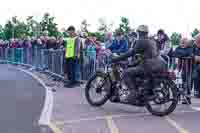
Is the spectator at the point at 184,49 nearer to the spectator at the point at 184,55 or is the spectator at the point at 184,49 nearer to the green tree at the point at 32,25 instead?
the spectator at the point at 184,55

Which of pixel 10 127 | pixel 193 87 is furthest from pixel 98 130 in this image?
pixel 193 87

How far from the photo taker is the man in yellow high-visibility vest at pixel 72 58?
1683 cm

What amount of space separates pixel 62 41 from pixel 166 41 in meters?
7.68

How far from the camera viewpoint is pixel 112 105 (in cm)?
1257

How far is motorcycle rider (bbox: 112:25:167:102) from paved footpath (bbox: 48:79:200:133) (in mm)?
590

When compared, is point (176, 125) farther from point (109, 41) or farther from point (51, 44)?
point (51, 44)

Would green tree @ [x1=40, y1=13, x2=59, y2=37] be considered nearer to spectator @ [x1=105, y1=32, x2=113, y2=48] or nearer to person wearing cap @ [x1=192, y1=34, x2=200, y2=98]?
spectator @ [x1=105, y1=32, x2=113, y2=48]

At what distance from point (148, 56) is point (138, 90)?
0.73 meters

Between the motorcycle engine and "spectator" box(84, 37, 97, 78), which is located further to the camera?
"spectator" box(84, 37, 97, 78)

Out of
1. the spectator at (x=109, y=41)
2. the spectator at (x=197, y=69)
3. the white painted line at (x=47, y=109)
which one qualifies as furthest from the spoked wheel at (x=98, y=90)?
the spectator at (x=109, y=41)

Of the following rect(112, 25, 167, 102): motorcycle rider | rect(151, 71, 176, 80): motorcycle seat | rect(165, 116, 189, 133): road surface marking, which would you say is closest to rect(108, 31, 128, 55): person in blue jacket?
rect(112, 25, 167, 102): motorcycle rider

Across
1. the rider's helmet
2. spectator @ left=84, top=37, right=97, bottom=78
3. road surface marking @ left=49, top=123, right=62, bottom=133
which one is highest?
the rider's helmet

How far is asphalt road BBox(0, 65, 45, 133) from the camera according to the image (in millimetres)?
9375

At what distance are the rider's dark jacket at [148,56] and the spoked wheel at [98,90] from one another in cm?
111
